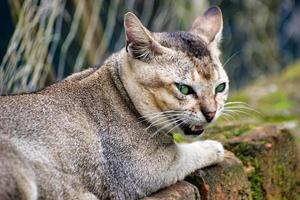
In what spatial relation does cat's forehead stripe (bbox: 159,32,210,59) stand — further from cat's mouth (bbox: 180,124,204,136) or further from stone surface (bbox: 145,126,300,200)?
stone surface (bbox: 145,126,300,200)

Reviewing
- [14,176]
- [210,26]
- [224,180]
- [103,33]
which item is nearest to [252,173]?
[224,180]

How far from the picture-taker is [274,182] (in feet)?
16.1

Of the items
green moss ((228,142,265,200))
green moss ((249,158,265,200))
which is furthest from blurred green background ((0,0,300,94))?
green moss ((249,158,265,200))

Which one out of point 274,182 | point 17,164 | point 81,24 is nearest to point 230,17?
point 81,24

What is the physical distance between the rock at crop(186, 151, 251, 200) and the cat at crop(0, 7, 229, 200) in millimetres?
105

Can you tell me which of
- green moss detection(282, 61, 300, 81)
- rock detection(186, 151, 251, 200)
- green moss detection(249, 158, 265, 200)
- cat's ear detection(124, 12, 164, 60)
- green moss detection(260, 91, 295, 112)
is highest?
cat's ear detection(124, 12, 164, 60)

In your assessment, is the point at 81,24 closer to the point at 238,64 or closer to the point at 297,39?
the point at 238,64

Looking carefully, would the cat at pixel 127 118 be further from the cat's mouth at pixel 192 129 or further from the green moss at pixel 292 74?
the green moss at pixel 292 74

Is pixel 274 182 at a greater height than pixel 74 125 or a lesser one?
lesser

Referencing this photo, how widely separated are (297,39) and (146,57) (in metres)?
7.19

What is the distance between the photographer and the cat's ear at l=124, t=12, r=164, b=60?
398 centimetres

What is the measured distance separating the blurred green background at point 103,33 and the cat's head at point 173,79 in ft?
4.00

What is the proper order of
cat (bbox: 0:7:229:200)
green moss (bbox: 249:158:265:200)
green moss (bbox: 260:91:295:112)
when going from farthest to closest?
green moss (bbox: 260:91:295:112) < green moss (bbox: 249:158:265:200) < cat (bbox: 0:7:229:200)

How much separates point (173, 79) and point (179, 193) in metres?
0.64
